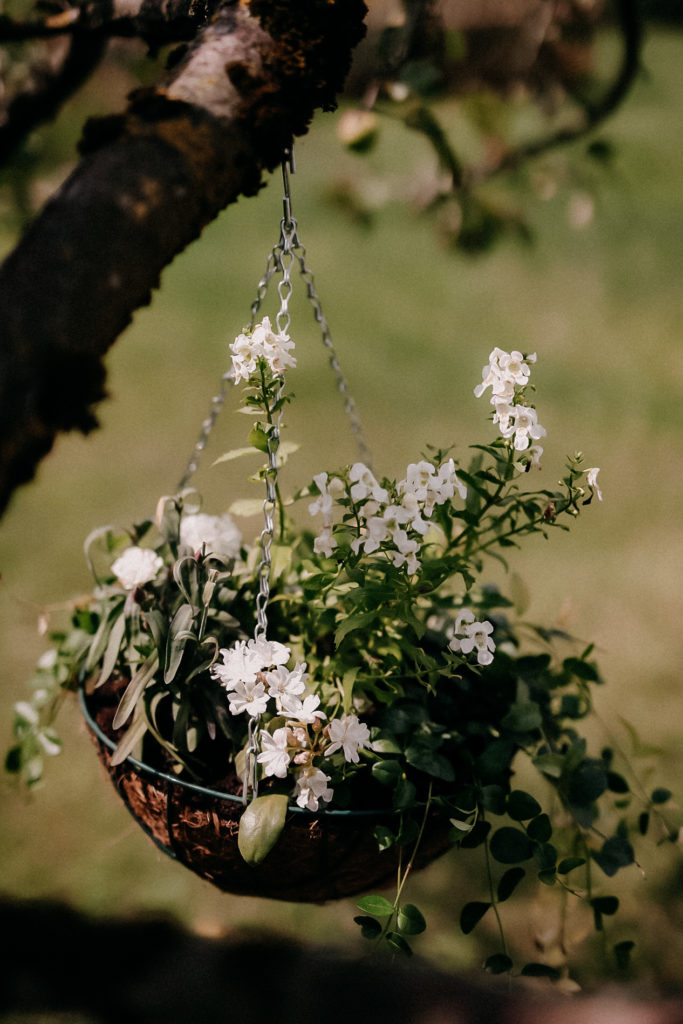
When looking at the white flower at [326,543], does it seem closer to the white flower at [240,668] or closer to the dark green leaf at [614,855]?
the white flower at [240,668]

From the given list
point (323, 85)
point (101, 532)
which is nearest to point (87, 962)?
point (101, 532)

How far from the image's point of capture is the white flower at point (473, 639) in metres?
1.07

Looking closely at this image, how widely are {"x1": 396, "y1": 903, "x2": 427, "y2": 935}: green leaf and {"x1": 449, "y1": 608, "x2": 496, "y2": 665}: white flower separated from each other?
14.0 inches

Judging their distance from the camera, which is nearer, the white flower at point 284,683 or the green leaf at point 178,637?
the white flower at point 284,683

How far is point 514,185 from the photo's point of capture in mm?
2000

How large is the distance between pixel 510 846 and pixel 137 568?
710 millimetres

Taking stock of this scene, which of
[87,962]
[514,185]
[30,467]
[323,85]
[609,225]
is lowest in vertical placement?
[87,962]

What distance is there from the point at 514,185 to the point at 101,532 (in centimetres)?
129

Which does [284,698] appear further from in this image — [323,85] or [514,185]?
[514,185]

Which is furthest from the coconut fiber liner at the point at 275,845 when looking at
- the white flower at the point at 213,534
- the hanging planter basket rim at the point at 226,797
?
the white flower at the point at 213,534

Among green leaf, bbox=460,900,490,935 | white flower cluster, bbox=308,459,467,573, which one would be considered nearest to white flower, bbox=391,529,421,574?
white flower cluster, bbox=308,459,467,573

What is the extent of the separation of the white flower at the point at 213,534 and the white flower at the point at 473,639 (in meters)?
0.47

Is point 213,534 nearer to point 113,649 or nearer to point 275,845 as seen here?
point 113,649

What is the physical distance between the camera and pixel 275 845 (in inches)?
44.5
